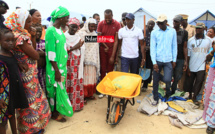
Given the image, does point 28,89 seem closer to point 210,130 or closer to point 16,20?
point 16,20

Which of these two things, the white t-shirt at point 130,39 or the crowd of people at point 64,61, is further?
the white t-shirt at point 130,39

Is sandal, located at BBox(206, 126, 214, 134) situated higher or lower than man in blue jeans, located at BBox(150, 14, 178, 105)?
lower

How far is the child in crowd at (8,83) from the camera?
2.03 metres

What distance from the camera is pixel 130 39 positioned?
163 inches

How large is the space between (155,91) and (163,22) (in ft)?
5.49

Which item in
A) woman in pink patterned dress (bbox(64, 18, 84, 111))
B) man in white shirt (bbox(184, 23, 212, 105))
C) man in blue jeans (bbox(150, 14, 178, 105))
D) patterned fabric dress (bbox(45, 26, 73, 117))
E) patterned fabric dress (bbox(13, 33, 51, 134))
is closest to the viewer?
patterned fabric dress (bbox(13, 33, 51, 134))

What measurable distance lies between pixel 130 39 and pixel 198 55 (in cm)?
180

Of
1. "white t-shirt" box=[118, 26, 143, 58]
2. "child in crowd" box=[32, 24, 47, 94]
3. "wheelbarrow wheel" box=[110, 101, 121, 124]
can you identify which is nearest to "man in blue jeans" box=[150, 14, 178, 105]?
"white t-shirt" box=[118, 26, 143, 58]

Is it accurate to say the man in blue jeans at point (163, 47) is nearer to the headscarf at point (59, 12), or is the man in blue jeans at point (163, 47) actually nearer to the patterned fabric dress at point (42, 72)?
the headscarf at point (59, 12)

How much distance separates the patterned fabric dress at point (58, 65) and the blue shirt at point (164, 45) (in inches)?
83.7

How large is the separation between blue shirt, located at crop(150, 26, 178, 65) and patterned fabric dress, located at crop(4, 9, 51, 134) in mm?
2663

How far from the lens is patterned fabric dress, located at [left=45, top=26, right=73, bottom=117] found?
9.26 ft

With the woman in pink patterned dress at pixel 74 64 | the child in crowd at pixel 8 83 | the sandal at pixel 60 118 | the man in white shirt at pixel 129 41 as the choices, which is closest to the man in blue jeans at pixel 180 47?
the man in white shirt at pixel 129 41

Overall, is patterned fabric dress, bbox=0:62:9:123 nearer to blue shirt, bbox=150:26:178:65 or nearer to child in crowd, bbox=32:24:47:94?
child in crowd, bbox=32:24:47:94
